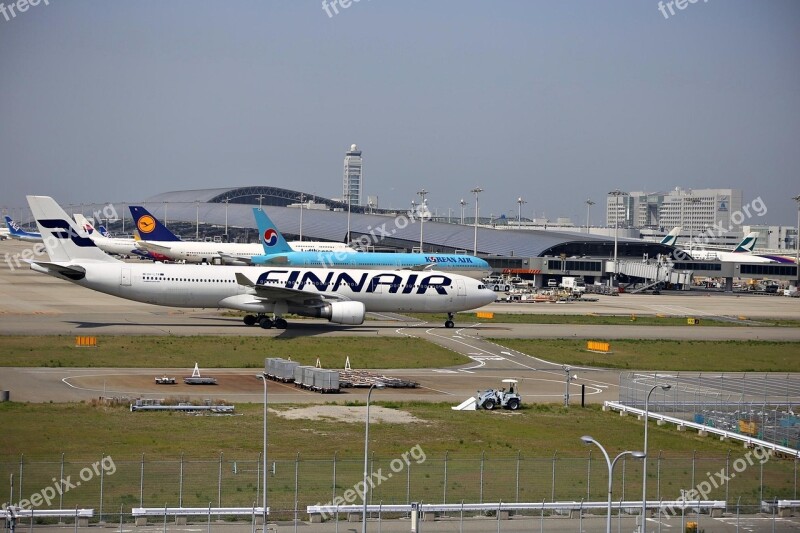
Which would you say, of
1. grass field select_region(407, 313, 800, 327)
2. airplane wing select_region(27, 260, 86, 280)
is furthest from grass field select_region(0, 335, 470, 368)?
grass field select_region(407, 313, 800, 327)

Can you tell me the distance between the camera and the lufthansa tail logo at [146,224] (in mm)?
145250

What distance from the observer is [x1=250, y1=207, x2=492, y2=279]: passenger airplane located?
115000 mm

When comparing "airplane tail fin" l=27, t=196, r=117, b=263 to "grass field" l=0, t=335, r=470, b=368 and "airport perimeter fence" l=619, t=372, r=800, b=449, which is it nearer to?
"grass field" l=0, t=335, r=470, b=368

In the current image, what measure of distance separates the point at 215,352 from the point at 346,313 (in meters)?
13.1

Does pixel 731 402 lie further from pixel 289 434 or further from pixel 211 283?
pixel 211 283

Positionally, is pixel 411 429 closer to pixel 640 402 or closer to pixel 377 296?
pixel 640 402

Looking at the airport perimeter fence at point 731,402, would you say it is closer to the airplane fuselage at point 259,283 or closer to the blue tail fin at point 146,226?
the airplane fuselage at point 259,283

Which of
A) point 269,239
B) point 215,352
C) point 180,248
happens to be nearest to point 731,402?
point 215,352

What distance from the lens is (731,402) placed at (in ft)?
160

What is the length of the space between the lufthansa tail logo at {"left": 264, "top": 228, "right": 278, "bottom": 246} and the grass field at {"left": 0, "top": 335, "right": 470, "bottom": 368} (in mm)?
60124

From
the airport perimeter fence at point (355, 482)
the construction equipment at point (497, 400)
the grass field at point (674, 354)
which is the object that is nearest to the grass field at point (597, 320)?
the grass field at point (674, 354)

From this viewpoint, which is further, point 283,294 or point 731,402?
point 283,294

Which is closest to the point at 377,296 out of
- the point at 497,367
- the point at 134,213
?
the point at 497,367

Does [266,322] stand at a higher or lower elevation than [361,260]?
lower
